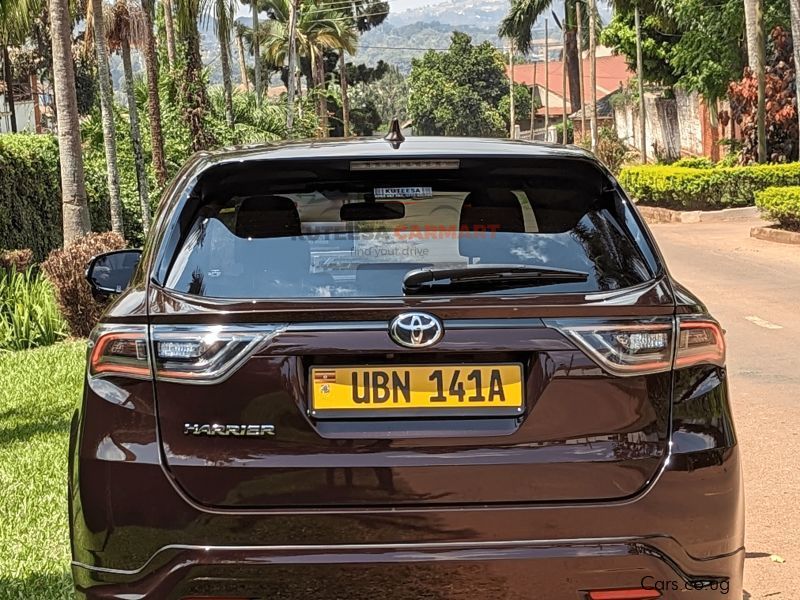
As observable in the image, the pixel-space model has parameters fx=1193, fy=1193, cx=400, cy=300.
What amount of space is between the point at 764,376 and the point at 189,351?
6741 millimetres

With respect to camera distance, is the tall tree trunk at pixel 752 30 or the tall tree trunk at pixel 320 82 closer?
the tall tree trunk at pixel 752 30

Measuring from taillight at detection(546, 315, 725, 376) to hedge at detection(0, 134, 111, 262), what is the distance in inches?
632

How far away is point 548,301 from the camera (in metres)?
2.90

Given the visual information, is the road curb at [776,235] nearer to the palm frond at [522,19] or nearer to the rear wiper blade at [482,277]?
the rear wiper blade at [482,277]

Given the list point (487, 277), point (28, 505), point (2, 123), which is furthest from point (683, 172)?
point (2, 123)

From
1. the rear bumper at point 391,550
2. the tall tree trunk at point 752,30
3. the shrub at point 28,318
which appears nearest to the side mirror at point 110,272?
the rear bumper at point 391,550

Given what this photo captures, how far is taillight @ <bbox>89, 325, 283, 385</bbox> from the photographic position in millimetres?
2824

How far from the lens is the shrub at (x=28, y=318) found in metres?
12.1

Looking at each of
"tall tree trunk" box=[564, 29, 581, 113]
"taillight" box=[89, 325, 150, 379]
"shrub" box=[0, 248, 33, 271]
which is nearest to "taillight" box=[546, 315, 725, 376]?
"taillight" box=[89, 325, 150, 379]

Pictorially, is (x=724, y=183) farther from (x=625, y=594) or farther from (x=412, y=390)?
(x=412, y=390)

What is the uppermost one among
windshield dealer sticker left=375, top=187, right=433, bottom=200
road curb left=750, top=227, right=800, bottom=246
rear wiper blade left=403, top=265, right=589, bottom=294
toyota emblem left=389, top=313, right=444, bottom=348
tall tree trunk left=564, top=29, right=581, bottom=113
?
tall tree trunk left=564, top=29, right=581, bottom=113

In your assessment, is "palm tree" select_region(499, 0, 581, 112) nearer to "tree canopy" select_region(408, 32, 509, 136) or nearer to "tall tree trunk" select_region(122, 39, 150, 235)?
"tree canopy" select_region(408, 32, 509, 136)

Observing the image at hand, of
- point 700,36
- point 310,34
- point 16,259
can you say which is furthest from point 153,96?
point 310,34

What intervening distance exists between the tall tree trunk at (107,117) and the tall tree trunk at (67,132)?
4704 millimetres
